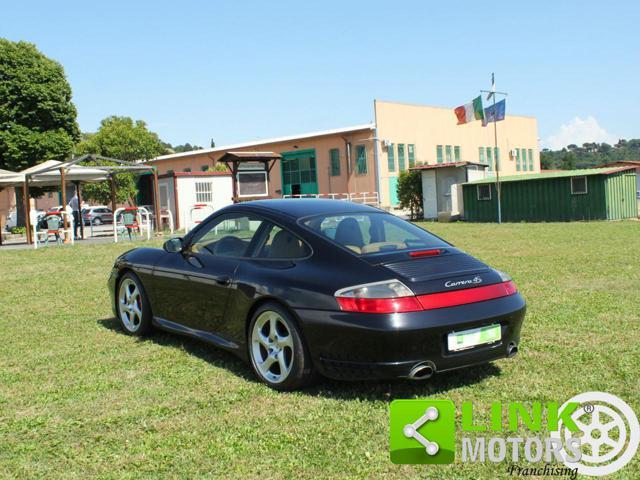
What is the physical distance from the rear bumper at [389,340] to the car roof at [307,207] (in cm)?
109

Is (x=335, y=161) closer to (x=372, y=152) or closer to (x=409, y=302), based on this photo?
(x=372, y=152)

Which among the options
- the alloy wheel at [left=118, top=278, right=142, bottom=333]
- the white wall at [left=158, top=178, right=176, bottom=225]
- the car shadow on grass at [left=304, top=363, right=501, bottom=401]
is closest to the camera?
the car shadow on grass at [left=304, top=363, right=501, bottom=401]

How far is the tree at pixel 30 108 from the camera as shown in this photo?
31828 mm

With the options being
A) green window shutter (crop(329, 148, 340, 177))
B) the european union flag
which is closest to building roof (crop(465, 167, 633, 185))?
the european union flag

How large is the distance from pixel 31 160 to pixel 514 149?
3759 cm

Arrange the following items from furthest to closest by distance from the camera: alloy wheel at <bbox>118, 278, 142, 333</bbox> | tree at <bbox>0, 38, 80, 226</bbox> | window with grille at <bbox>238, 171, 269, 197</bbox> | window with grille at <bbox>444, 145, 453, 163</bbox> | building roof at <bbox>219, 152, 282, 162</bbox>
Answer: window with grille at <bbox>444, 145, 453, 163</bbox>
tree at <bbox>0, 38, 80, 226</bbox>
window with grille at <bbox>238, 171, 269, 197</bbox>
building roof at <bbox>219, 152, 282, 162</bbox>
alloy wheel at <bbox>118, 278, 142, 333</bbox>

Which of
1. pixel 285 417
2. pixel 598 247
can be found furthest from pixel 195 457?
pixel 598 247

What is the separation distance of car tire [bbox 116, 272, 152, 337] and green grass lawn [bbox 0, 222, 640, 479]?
0.51ft

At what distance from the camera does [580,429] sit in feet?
12.2

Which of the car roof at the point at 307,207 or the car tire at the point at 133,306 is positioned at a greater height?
the car roof at the point at 307,207

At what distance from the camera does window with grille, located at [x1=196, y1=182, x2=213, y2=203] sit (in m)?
30.8

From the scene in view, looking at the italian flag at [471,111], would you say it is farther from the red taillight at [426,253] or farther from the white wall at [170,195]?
the red taillight at [426,253]

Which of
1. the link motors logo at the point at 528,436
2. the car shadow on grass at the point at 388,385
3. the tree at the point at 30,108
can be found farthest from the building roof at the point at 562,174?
the link motors logo at the point at 528,436

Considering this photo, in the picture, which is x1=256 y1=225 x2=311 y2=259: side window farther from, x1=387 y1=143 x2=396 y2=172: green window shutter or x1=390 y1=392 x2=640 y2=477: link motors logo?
x1=387 y1=143 x2=396 y2=172: green window shutter
